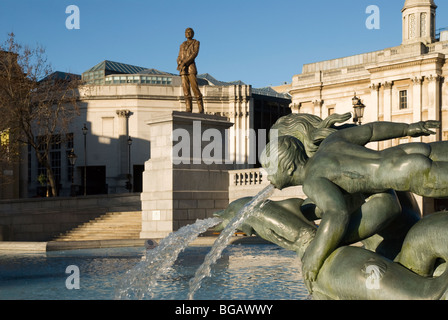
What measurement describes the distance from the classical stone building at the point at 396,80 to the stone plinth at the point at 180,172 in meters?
33.3

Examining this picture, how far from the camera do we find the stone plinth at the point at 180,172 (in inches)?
897

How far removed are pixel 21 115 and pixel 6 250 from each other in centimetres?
1855

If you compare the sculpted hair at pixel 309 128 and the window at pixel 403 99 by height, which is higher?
the window at pixel 403 99

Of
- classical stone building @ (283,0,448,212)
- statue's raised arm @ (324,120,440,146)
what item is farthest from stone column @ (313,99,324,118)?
statue's raised arm @ (324,120,440,146)

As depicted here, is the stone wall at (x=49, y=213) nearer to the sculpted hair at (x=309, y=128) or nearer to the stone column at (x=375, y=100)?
the sculpted hair at (x=309, y=128)

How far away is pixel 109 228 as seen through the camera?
26.7m

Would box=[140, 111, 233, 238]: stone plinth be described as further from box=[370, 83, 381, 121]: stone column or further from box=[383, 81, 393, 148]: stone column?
box=[370, 83, 381, 121]: stone column

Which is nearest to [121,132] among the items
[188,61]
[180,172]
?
[188,61]

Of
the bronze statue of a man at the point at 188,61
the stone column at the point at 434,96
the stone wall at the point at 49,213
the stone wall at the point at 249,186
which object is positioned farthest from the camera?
the stone column at the point at 434,96

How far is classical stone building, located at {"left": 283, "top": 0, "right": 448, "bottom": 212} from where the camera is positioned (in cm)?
5969

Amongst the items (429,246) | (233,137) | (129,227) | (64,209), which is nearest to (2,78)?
(64,209)

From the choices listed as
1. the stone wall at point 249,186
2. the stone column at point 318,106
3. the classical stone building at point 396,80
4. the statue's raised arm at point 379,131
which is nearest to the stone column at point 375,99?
the classical stone building at point 396,80

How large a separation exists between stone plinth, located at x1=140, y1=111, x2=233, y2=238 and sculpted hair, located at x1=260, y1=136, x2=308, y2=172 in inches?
677
